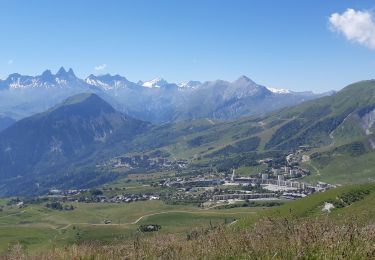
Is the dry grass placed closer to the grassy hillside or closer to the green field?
the grassy hillside

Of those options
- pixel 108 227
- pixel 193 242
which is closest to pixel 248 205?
pixel 108 227

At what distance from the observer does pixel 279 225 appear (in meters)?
12.2

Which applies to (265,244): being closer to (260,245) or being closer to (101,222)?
(260,245)

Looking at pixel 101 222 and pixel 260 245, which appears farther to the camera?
pixel 101 222

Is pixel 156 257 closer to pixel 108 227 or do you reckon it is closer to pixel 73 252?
pixel 73 252

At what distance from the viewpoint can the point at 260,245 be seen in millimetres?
10477

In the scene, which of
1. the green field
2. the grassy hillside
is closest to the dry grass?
the grassy hillside

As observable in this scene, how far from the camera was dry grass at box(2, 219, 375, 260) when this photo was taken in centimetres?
924

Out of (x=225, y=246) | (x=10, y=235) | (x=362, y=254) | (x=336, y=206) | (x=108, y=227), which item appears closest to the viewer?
(x=362, y=254)

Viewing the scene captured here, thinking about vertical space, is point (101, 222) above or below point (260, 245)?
below

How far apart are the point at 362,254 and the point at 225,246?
318 centimetres

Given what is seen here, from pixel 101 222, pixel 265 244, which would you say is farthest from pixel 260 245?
pixel 101 222

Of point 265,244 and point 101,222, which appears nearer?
point 265,244

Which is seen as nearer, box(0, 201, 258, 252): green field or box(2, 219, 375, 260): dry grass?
box(2, 219, 375, 260): dry grass
